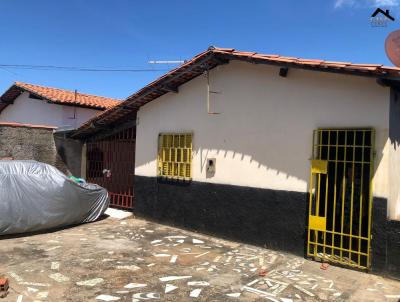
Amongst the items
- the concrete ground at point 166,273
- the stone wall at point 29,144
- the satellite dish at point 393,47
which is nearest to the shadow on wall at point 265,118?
the satellite dish at point 393,47

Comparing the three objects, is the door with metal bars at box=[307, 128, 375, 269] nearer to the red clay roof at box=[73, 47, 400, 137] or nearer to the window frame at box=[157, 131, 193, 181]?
the red clay roof at box=[73, 47, 400, 137]

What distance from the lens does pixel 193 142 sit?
348 inches

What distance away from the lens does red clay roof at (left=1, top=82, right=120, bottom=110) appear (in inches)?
565

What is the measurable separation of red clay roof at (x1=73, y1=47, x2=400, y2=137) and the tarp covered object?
94.6 inches

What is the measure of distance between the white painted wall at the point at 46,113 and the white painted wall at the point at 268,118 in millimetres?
6871

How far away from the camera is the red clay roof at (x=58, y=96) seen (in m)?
14.4

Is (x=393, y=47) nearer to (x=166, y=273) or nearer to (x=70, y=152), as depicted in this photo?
(x=166, y=273)

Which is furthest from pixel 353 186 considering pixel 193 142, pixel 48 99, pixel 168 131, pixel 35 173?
pixel 48 99

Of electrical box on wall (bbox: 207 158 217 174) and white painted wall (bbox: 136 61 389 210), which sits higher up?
white painted wall (bbox: 136 61 389 210)

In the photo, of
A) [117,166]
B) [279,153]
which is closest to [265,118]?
[279,153]

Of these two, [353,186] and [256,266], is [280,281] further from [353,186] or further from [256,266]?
[353,186]

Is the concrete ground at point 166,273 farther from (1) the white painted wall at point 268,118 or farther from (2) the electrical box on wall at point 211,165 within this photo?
(2) the electrical box on wall at point 211,165

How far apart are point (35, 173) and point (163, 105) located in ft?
11.5

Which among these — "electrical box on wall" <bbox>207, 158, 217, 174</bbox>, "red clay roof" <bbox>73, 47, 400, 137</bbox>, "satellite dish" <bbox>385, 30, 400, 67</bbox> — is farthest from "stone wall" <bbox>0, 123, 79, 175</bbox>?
"satellite dish" <bbox>385, 30, 400, 67</bbox>
